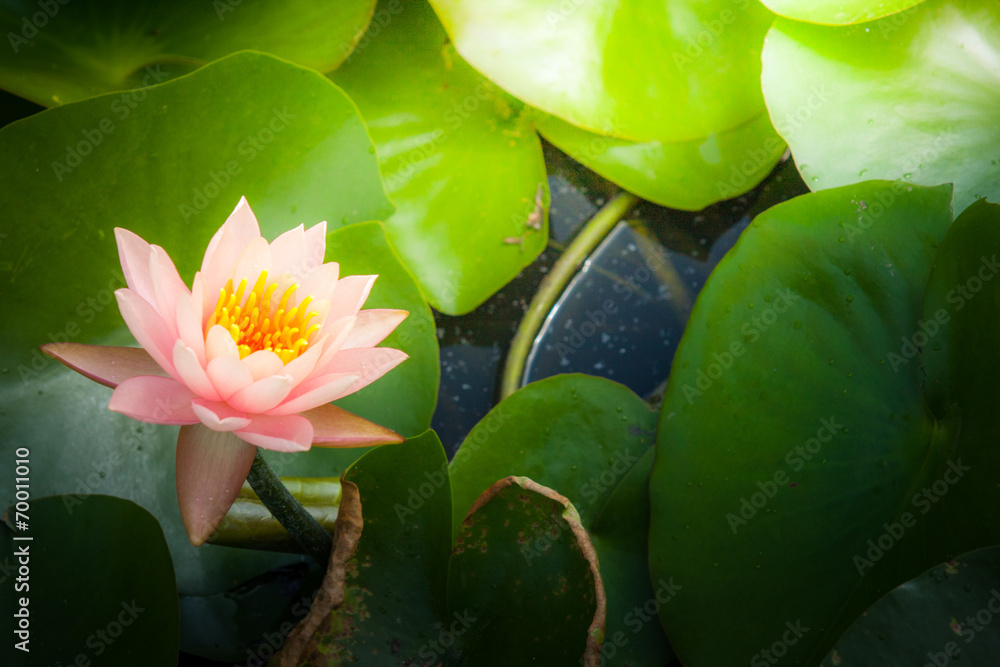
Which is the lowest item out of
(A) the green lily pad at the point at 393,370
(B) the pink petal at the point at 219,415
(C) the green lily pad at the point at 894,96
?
(A) the green lily pad at the point at 393,370

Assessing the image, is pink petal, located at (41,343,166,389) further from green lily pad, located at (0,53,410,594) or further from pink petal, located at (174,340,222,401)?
green lily pad, located at (0,53,410,594)

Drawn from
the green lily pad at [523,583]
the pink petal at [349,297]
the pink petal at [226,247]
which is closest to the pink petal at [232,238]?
the pink petal at [226,247]

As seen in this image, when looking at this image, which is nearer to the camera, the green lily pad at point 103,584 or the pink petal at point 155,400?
the pink petal at point 155,400

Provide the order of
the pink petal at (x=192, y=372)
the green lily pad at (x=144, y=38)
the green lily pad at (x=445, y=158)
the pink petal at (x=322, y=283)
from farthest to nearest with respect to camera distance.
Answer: the green lily pad at (x=445, y=158) < the green lily pad at (x=144, y=38) < the pink petal at (x=322, y=283) < the pink petal at (x=192, y=372)

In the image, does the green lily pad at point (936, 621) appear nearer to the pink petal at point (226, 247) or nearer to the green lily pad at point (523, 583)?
the green lily pad at point (523, 583)

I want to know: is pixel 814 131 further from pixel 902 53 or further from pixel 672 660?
pixel 672 660

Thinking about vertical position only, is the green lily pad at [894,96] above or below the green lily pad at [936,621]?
above

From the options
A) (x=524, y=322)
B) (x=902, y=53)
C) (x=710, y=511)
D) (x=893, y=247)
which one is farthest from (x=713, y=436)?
(x=902, y=53)
